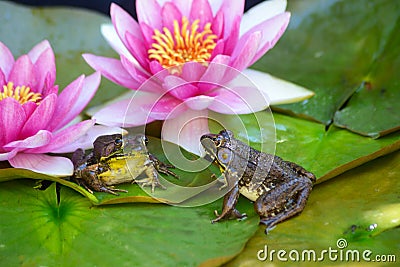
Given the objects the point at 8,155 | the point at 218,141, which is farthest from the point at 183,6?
the point at 8,155

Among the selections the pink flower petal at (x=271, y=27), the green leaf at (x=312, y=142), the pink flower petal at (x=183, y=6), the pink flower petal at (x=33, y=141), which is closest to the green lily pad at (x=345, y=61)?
the green leaf at (x=312, y=142)

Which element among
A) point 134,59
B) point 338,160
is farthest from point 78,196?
point 338,160

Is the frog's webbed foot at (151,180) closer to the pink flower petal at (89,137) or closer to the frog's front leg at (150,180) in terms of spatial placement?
the frog's front leg at (150,180)

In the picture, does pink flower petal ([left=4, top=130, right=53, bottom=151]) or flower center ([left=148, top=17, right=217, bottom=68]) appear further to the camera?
flower center ([left=148, top=17, right=217, bottom=68])

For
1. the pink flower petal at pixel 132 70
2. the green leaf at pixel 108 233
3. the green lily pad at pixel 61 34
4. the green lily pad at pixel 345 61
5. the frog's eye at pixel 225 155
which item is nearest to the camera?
the green leaf at pixel 108 233

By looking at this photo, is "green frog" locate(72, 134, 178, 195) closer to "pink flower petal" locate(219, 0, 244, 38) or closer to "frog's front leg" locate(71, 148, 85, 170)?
"frog's front leg" locate(71, 148, 85, 170)

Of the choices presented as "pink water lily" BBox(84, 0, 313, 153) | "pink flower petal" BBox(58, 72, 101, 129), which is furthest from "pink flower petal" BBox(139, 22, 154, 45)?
"pink flower petal" BBox(58, 72, 101, 129)
